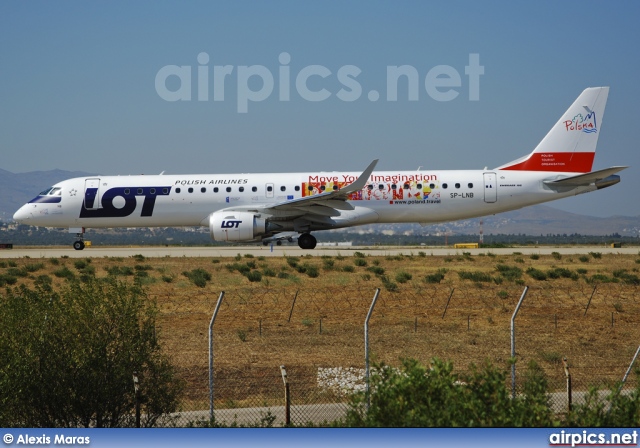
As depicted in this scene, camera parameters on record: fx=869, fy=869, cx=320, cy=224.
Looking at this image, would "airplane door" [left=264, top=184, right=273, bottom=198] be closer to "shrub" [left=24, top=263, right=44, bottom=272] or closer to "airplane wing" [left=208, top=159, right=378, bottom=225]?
"airplane wing" [left=208, top=159, right=378, bottom=225]

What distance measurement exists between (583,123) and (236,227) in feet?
54.7

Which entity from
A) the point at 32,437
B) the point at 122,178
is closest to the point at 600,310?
the point at 32,437

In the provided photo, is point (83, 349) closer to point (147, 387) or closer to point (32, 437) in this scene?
point (147, 387)

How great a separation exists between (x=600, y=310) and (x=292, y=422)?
532 inches

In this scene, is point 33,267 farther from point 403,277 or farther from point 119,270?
point 403,277

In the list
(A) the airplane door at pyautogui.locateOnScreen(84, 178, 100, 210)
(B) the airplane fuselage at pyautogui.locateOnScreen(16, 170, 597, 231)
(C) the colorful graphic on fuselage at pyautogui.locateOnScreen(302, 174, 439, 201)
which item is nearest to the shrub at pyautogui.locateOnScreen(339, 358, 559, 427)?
(C) the colorful graphic on fuselage at pyautogui.locateOnScreen(302, 174, 439, 201)

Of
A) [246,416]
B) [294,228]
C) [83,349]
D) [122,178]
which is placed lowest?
[246,416]

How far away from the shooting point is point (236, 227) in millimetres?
36656

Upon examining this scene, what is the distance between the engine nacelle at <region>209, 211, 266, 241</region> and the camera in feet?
120

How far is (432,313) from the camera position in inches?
902

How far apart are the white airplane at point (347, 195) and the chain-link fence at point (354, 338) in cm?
1110

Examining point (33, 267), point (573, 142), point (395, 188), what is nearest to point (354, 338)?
point (33, 267)

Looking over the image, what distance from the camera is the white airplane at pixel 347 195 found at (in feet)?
126

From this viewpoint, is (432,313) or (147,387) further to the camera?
(432,313)
